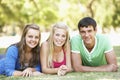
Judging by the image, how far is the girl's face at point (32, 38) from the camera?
604 cm

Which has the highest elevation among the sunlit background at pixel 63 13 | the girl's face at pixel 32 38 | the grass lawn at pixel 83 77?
the sunlit background at pixel 63 13

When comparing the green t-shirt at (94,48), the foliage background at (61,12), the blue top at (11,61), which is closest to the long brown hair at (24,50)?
the blue top at (11,61)

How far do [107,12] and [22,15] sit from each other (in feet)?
64.7

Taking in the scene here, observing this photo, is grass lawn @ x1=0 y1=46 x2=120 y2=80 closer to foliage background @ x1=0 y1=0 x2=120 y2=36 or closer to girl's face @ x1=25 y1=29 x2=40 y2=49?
girl's face @ x1=25 y1=29 x2=40 y2=49

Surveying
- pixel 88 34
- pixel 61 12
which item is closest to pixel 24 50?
pixel 88 34

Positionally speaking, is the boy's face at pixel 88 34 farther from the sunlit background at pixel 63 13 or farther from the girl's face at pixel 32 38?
the sunlit background at pixel 63 13

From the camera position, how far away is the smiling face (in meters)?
6.01

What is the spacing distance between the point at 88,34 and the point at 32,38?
965 mm

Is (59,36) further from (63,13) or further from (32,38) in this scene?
(63,13)

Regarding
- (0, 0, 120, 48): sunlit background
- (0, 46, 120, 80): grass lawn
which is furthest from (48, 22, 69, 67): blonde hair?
(0, 0, 120, 48): sunlit background

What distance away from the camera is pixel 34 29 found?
6.11 meters

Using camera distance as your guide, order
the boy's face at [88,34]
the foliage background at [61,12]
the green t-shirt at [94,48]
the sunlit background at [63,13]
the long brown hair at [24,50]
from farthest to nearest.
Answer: the foliage background at [61,12] → the sunlit background at [63,13] → the green t-shirt at [94,48] → the long brown hair at [24,50] → the boy's face at [88,34]

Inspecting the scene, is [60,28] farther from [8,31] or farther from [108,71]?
[8,31]

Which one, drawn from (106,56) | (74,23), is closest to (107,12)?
(74,23)
